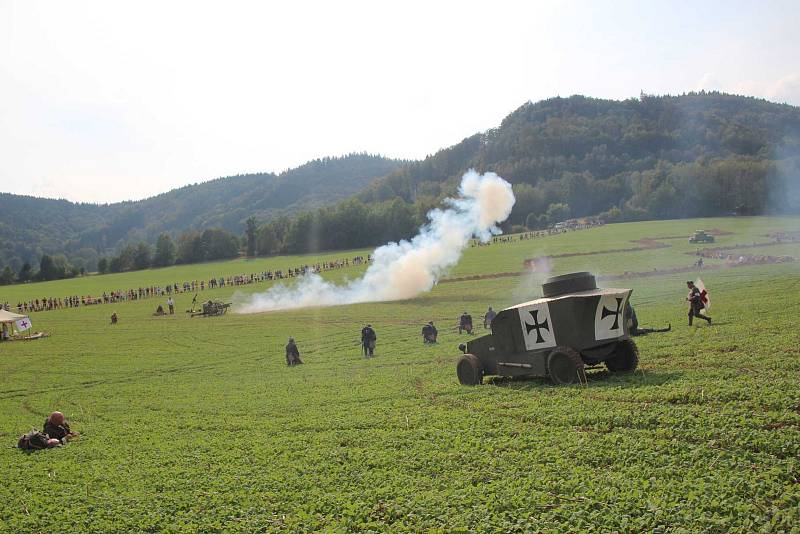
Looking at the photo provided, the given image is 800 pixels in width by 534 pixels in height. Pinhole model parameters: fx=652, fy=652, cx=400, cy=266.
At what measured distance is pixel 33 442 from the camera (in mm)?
20625

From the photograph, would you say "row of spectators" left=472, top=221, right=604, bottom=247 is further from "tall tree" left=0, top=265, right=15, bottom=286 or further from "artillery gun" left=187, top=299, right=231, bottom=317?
"tall tree" left=0, top=265, right=15, bottom=286

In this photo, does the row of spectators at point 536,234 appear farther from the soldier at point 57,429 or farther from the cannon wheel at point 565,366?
the soldier at point 57,429

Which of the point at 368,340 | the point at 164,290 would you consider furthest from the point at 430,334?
the point at 164,290

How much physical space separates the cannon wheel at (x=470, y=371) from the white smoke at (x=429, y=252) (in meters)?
39.2

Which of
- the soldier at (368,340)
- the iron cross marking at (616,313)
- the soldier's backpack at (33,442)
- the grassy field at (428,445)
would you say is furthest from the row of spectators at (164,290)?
the iron cross marking at (616,313)

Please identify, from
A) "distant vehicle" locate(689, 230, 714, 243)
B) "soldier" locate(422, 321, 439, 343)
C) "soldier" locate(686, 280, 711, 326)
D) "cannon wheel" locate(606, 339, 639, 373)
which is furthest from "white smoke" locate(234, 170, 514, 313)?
"cannon wheel" locate(606, 339, 639, 373)

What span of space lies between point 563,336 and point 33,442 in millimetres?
16941

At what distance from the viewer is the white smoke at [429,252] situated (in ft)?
204

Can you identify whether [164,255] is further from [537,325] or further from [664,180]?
[537,325]

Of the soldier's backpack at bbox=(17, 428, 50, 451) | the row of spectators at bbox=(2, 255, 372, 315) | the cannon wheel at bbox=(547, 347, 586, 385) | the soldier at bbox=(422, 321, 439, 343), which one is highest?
the row of spectators at bbox=(2, 255, 372, 315)

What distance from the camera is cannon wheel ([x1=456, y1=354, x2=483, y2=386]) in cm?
2258

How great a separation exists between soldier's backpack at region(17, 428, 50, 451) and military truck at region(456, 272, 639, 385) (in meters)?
14.1

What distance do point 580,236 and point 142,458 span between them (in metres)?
112

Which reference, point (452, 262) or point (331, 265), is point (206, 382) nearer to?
point (452, 262)
